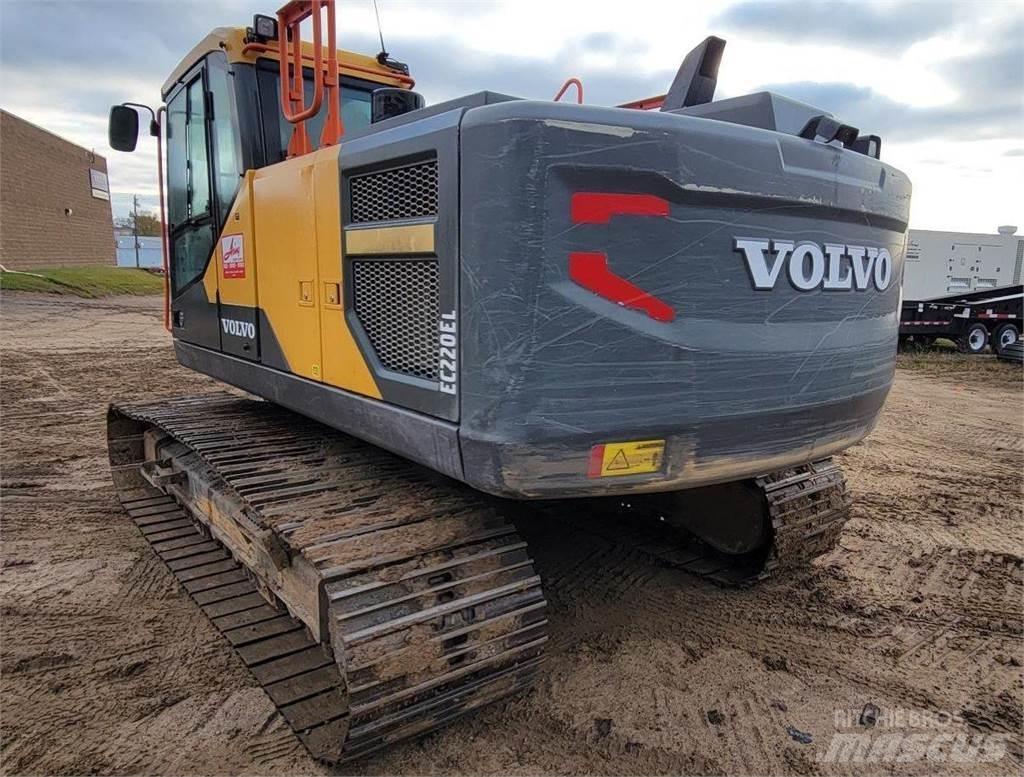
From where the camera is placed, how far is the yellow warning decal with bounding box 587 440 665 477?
211 cm

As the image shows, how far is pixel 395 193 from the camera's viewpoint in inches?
92.7

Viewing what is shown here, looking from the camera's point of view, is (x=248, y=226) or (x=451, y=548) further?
(x=248, y=226)

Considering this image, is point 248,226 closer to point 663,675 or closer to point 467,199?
point 467,199

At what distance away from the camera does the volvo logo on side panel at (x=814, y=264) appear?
223 cm

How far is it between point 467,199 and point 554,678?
183 centimetres


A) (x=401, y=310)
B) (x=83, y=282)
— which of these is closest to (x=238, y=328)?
(x=401, y=310)

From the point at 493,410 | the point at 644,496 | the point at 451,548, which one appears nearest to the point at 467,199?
the point at 493,410

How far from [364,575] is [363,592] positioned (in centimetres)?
6

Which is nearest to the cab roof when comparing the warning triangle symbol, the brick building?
the warning triangle symbol

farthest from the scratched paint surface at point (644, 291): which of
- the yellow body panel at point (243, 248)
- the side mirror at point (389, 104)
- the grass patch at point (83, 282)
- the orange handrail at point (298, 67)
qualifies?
the grass patch at point (83, 282)

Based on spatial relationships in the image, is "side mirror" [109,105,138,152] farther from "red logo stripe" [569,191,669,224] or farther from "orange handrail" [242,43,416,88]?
"red logo stripe" [569,191,669,224]

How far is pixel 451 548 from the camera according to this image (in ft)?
8.00

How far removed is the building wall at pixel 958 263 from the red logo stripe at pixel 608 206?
48.4ft

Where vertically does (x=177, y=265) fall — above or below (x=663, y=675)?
above
